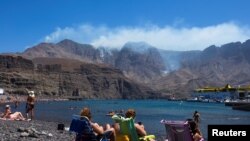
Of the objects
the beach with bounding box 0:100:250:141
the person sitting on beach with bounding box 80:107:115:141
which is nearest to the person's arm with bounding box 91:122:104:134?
the person sitting on beach with bounding box 80:107:115:141

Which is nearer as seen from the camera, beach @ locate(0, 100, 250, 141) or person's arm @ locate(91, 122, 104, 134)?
person's arm @ locate(91, 122, 104, 134)

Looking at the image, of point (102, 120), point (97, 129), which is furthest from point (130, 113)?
point (102, 120)

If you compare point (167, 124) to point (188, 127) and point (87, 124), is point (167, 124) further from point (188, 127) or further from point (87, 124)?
point (87, 124)

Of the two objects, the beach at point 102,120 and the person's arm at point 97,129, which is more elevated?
the person's arm at point 97,129

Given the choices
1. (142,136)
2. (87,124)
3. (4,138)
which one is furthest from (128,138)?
(4,138)

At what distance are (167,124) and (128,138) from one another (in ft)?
3.78

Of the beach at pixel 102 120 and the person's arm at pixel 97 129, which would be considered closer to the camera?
the person's arm at pixel 97 129

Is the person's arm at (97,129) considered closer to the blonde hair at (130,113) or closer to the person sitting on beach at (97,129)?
the person sitting on beach at (97,129)

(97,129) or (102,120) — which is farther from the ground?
(97,129)

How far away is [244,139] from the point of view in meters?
7.23

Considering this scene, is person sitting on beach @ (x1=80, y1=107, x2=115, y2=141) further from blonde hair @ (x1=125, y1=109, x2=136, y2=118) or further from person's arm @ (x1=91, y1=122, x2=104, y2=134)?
blonde hair @ (x1=125, y1=109, x2=136, y2=118)

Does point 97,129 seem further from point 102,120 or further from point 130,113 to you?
point 102,120

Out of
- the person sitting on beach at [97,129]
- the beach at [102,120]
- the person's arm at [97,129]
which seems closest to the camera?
the person sitting on beach at [97,129]

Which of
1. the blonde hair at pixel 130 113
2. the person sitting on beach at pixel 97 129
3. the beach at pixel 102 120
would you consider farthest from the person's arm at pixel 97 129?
the beach at pixel 102 120
